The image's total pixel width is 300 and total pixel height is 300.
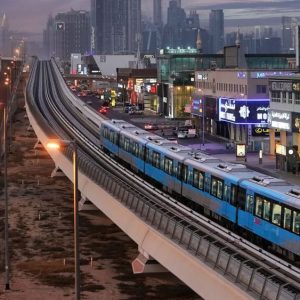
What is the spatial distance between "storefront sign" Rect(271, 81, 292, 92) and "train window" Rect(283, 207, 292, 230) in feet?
143

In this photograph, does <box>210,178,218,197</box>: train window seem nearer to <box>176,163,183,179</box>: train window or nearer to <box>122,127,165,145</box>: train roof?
<box>176,163,183,179</box>: train window

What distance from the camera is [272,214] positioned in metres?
30.5

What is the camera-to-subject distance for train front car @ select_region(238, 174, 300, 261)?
94.4 ft

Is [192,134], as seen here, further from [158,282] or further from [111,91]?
[111,91]

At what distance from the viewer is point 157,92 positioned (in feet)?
479

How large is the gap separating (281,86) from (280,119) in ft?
10.7

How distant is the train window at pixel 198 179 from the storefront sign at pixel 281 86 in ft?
111

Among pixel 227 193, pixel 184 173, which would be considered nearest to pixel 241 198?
pixel 227 193

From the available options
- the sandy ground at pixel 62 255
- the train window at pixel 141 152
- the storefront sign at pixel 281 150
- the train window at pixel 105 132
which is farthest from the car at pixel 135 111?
the train window at pixel 141 152

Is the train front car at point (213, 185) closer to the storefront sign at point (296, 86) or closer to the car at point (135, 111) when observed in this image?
the storefront sign at point (296, 86)

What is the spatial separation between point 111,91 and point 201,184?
15642 centimetres

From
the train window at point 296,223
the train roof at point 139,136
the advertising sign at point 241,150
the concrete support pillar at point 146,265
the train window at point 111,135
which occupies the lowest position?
the concrete support pillar at point 146,265

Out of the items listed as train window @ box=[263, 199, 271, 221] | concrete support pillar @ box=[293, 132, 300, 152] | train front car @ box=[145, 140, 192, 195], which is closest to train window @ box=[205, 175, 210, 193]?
train front car @ box=[145, 140, 192, 195]

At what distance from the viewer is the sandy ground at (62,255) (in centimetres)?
3486
